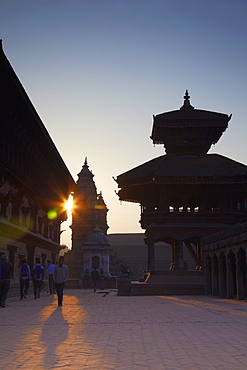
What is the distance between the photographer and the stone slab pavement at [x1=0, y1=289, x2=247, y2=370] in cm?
609

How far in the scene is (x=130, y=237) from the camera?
78.1 meters

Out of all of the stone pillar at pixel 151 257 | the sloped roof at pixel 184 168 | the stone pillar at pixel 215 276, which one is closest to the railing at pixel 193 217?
the stone pillar at pixel 151 257

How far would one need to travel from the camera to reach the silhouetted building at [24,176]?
20000 millimetres

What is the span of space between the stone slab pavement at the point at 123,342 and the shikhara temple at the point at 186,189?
2046cm

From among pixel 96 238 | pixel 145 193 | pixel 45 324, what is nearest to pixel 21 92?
pixel 45 324

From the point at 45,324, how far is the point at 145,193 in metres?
25.3

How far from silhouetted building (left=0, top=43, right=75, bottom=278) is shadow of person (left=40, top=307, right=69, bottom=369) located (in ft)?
27.5

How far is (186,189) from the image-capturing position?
34.3 m

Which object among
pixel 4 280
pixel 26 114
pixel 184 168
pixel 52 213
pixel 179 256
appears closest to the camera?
pixel 4 280

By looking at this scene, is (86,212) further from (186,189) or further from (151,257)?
(186,189)

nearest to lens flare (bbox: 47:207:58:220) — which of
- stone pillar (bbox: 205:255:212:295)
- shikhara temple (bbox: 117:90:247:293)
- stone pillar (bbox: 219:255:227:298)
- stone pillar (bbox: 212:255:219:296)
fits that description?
shikhara temple (bbox: 117:90:247:293)

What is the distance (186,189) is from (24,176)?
573 inches

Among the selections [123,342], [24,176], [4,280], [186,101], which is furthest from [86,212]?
[123,342]

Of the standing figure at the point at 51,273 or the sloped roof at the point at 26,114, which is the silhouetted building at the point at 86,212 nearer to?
the sloped roof at the point at 26,114
